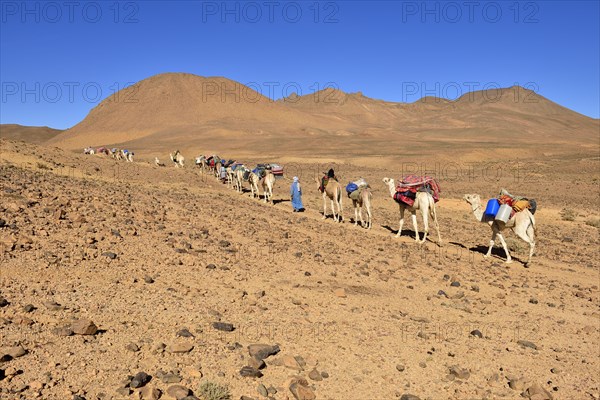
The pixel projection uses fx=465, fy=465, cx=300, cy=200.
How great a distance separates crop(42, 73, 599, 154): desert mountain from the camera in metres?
92.4

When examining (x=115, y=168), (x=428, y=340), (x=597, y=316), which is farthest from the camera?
(x=115, y=168)

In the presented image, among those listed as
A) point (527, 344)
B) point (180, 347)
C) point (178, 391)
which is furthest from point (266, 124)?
point (178, 391)

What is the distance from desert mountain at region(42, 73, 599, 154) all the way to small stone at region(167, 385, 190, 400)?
70.3 metres

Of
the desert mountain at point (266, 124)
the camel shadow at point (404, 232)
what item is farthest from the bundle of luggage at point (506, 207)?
the desert mountain at point (266, 124)

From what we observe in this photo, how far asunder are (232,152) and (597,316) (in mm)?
70336

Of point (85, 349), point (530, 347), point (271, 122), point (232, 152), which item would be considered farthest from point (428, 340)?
point (271, 122)

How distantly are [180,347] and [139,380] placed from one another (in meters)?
0.83

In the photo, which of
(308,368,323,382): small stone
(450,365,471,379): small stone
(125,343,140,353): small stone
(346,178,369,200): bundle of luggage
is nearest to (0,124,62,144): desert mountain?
(346,178,369,200): bundle of luggage

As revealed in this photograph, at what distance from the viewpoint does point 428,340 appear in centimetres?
655

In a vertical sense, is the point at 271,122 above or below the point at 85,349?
above

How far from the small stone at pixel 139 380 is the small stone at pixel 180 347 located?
2.10 ft

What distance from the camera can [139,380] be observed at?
470cm

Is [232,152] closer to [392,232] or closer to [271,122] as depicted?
[271,122]

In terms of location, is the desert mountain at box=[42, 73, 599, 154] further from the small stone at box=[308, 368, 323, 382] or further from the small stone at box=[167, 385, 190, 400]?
the small stone at box=[167, 385, 190, 400]
